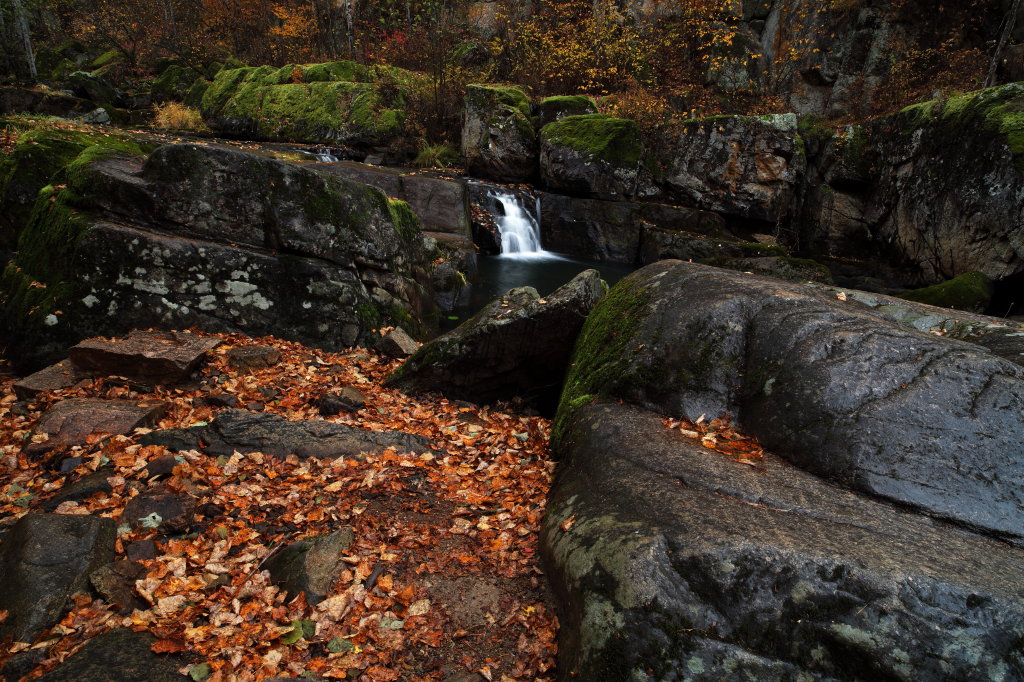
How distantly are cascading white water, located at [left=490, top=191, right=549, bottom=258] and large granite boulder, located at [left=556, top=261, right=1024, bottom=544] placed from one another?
10316 millimetres

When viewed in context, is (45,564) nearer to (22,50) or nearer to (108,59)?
(22,50)

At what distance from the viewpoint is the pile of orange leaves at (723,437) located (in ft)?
11.4

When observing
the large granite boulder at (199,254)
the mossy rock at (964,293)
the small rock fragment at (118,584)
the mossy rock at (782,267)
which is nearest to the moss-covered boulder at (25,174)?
the large granite boulder at (199,254)

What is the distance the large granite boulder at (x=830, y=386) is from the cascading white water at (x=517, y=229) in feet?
33.8

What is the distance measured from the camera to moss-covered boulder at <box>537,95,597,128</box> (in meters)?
17.3

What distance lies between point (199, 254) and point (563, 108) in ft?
46.7

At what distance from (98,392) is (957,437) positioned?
725cm

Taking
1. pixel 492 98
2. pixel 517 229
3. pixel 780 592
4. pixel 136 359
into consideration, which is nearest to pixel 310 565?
pixel 780 592

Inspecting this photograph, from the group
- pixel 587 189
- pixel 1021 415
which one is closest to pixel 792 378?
pixel 1021 415

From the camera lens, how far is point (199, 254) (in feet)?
21.0

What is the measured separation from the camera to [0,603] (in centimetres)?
253

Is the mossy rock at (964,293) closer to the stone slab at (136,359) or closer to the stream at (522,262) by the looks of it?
the stream at (522,262)

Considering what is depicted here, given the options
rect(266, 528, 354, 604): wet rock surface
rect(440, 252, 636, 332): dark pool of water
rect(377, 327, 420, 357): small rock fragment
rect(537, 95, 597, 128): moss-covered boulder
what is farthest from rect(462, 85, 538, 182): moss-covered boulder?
rect(266, 528, 354, 604): wet rock surface

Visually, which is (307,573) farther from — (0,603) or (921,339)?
(921,339)
